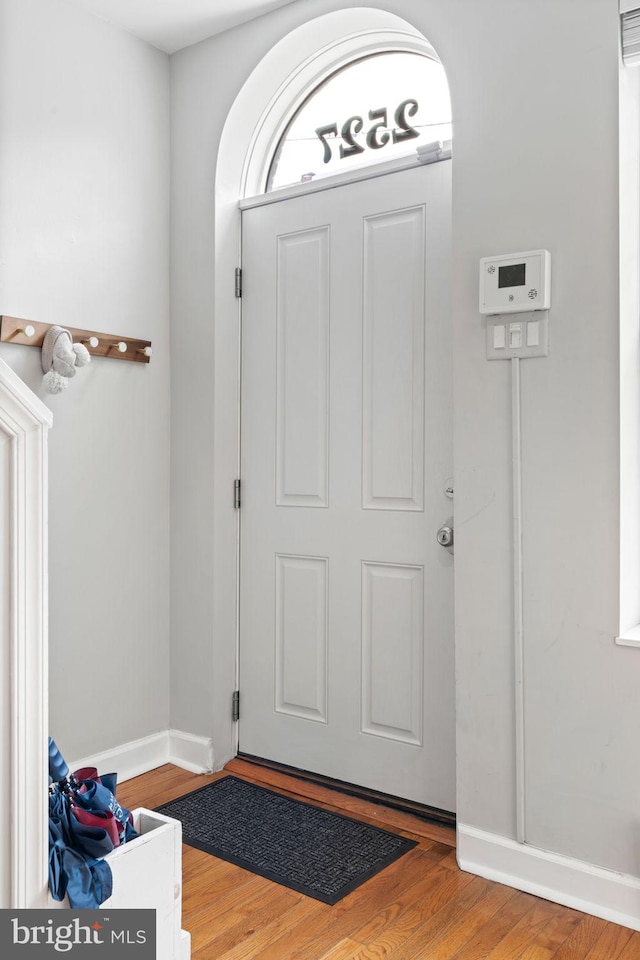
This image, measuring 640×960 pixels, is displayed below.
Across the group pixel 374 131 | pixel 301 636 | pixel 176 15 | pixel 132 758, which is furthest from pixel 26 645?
pixel 176 15

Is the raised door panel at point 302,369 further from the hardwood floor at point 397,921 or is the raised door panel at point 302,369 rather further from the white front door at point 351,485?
the hardwood floor at point 397,921

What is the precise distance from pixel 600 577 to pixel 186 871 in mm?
1351

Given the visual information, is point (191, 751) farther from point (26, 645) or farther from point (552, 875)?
point (26, 645)

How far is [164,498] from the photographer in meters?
2.95

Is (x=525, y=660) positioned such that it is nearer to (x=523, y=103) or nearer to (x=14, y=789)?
(x=14, y=789)

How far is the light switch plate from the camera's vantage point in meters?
2.04

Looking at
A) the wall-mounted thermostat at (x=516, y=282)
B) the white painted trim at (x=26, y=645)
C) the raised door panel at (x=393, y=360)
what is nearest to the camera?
the white painted trim at (x=26, y=645)

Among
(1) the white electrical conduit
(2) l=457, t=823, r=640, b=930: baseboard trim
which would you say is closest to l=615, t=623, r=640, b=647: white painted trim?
(1) the white electrical conduit

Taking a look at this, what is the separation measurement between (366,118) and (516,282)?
1.02 m

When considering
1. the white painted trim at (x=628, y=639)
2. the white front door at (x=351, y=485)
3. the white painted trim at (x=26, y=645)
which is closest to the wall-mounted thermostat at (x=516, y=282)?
the white front door at (x=351, y=485)

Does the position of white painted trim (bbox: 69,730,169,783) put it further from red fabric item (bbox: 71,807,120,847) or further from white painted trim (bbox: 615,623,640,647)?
white painted trim (bbox: 615,623,640,647)

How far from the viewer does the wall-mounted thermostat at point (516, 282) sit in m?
2.01

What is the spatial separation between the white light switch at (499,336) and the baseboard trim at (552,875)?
131 cm

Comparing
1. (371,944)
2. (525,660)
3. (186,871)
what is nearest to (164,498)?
(186,871)
